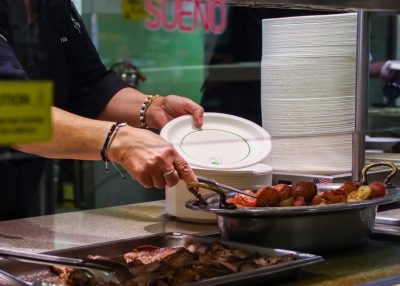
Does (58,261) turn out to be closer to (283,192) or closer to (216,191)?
(216,191)

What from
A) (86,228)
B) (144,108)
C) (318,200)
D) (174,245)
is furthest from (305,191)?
(144,108)

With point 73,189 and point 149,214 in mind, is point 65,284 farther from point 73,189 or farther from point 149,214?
point 73,189

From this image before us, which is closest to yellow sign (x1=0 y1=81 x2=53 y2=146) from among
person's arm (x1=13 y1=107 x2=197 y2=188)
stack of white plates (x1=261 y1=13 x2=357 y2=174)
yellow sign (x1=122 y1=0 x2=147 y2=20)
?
yellow sign (x1=122 y1=0 x2=147 y2=20)

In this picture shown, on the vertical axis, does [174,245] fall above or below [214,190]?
below

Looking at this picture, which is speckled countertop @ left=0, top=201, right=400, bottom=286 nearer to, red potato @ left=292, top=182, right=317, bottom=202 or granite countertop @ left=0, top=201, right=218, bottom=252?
granite countertop @ left=0, top=201, right=218, bottom=252

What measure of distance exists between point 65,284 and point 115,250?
0.80 ft

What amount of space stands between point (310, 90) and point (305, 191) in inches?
17.2

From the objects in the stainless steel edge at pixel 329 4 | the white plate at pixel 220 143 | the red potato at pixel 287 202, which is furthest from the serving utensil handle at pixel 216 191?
the stainless steel edge at pixel 329 4

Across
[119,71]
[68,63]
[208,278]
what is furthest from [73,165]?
[208,278]

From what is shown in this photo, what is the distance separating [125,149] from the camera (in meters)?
1.41

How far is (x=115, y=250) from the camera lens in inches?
53.0

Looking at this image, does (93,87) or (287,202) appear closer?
(287,202)

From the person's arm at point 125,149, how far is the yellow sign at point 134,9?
0.25 m

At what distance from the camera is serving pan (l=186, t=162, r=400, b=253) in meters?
1.33
